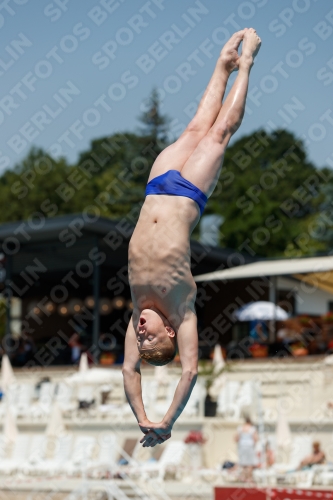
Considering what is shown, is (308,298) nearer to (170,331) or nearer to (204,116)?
(204,116)

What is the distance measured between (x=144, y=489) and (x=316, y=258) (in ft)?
34.5

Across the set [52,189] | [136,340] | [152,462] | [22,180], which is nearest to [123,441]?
[152,462]

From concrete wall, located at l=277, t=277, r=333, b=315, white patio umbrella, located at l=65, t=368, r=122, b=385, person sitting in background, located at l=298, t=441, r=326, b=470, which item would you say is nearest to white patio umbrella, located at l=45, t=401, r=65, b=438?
white patio umbrella, located at l=65, t=368, r=122, b=385

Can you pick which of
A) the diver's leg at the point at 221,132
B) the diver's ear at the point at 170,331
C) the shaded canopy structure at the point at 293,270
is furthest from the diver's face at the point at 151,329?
the shaded canopy structure at the point at 293,270

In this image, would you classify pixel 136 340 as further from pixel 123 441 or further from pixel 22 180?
pixel 22 180

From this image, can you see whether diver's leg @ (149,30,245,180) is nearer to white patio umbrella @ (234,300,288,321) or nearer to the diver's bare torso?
the diver's bare torso

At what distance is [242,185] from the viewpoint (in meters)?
43.5

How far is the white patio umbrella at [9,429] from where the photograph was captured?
18234 millimetres

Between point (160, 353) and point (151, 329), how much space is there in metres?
A: 0.18

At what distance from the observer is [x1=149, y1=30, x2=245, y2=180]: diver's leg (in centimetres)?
652

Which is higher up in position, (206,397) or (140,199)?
(140,199)

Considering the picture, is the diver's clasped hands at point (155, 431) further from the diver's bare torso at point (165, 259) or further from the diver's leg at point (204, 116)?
the diver's leg at point (204, 116)

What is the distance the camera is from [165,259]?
6117 mm

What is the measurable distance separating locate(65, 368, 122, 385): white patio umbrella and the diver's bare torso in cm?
1313
